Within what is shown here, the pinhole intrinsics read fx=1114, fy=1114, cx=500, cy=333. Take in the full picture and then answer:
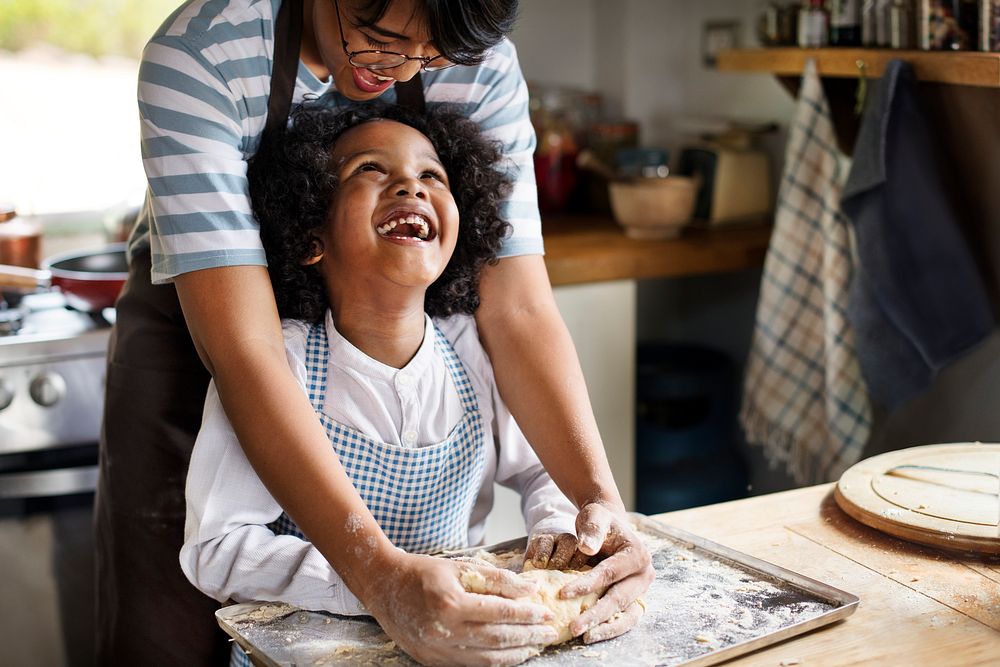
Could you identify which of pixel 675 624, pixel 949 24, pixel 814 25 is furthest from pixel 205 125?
pixel 814 25

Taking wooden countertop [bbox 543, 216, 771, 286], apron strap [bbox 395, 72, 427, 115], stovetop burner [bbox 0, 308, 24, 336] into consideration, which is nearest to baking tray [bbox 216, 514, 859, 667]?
apron strap [bbox 395, 72, 427, 115]

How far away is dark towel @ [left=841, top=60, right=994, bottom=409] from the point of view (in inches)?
76.5

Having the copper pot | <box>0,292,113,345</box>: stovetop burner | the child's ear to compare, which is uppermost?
the child's ear

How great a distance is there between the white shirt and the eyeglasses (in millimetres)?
304

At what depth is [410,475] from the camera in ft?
4.14

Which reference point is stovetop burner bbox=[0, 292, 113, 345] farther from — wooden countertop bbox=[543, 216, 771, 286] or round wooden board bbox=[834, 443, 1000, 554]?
round wooden board bbox=[834, 443, 1000, 554]

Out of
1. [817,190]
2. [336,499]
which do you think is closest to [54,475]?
[336,499]

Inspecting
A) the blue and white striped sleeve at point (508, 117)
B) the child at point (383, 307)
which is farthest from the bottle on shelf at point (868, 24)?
the child at point (383, 307)

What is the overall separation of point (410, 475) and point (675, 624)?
0.37 metres

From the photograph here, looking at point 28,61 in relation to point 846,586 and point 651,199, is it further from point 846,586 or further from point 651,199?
point 846,586

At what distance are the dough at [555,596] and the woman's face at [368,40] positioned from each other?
533mm

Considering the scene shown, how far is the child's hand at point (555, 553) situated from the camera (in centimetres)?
113

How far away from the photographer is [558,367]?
4.38 feet

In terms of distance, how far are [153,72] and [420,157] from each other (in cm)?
31
